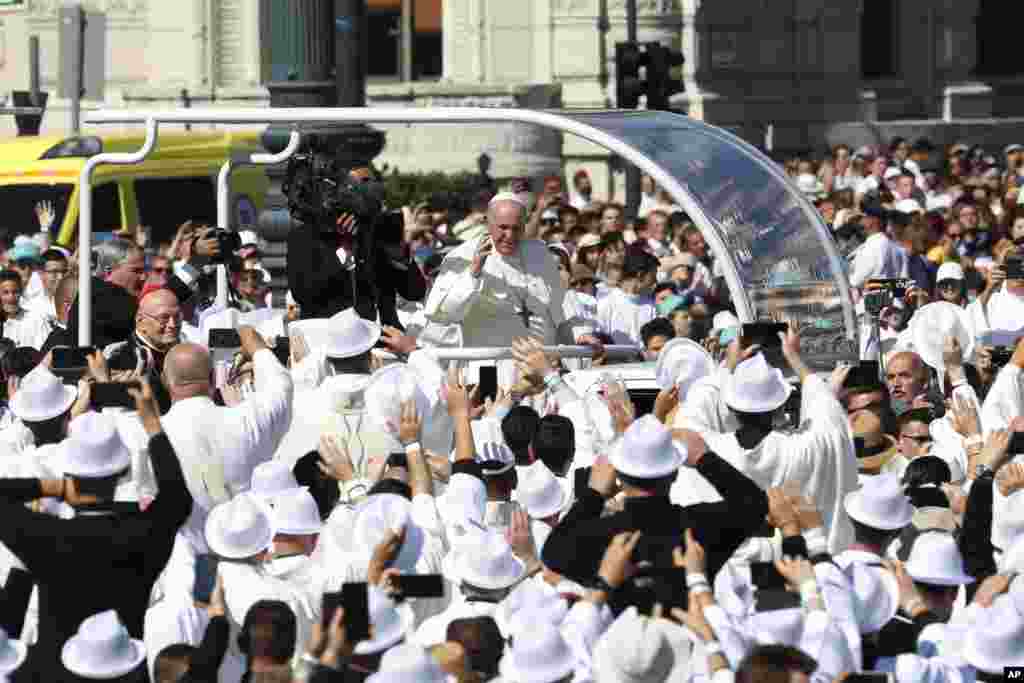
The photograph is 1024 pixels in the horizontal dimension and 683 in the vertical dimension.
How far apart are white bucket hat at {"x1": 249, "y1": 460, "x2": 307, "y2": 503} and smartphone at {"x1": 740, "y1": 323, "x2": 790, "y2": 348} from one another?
179cm

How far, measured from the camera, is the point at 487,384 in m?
12.0

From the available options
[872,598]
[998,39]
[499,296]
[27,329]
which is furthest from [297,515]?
[998,39]

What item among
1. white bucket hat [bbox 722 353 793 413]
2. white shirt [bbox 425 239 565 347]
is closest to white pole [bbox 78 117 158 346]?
white shirt [bbox 425 239 565 347]

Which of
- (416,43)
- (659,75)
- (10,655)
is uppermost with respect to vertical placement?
(416,43)

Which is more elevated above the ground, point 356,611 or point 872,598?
point 356,611

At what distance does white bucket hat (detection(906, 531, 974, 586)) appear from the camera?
27.5 ft

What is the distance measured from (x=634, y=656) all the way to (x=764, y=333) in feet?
9.39

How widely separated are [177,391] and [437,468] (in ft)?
3.73

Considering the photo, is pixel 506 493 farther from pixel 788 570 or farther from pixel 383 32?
pixel 383 32

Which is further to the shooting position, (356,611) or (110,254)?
(110,254)

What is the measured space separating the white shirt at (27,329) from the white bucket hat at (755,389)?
23.9ft

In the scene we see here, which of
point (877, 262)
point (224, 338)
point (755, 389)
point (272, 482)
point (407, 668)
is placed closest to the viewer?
point (407, 668)

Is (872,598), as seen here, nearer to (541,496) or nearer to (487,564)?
(487,564)

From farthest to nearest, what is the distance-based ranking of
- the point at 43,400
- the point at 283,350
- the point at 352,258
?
1. the point at 352,258
2. the point at 283,350
3. the point at 43,400
